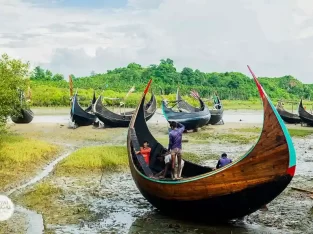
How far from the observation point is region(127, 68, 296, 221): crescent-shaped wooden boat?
873cm

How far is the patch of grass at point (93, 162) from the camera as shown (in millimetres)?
15797

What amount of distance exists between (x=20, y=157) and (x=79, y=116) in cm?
1354

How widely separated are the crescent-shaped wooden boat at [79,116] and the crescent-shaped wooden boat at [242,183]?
771 inches

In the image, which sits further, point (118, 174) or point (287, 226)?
point (118, 174)

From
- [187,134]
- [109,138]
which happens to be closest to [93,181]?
[109,138]

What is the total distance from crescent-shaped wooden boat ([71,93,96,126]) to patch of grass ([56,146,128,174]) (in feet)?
39.3

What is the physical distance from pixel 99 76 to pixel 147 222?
75.5 m

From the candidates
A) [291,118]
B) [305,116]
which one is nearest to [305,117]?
[305,116]

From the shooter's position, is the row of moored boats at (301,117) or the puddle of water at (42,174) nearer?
the puddle of water at (42,174)

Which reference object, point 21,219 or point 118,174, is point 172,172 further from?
point 118,174

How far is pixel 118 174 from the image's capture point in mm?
15609

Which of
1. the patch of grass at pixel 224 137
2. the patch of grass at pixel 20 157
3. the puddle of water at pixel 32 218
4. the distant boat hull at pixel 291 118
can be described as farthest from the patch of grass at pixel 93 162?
the distant boat hull at pixel 291 118

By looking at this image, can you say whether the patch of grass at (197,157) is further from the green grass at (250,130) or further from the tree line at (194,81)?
the tree line at (194,81)

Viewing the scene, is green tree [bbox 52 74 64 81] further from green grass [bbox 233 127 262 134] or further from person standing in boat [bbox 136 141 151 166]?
person standing in boat [bbox 136 141 151 166]
